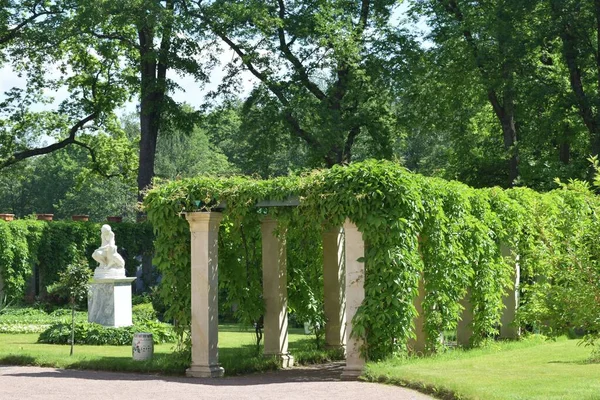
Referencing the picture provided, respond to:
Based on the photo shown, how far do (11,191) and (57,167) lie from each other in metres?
4.10

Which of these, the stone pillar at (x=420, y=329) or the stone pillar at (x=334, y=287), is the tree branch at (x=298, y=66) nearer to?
the stone pillar at (x=334, y=287)

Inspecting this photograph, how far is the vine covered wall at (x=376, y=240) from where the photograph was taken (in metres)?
14.5

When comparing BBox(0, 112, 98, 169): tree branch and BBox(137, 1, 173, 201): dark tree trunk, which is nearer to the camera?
BBox(137, 1, 173, 201): dark tree trunk

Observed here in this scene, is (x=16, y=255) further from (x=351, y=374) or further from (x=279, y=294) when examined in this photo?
(x=351, y=374)

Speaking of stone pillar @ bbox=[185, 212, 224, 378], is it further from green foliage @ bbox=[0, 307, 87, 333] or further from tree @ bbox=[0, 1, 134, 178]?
tree @ bbox=[0, 1, 134, 178]

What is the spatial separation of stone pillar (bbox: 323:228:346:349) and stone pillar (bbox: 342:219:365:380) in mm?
4129

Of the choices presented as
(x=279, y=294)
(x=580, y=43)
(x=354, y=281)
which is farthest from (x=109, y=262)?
(x=580, y=43)

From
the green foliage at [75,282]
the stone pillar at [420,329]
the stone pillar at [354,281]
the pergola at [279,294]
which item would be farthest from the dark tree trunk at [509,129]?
the stone pillar at [354,281]

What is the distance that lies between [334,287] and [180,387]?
634cm

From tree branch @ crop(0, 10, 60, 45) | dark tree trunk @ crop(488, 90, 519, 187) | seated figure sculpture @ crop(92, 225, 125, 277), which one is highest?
tree branch @ crop(0, 10, 60, 45)

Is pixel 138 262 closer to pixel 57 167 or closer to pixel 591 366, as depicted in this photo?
pixel 591 366

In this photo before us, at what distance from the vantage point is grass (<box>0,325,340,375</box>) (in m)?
15.9

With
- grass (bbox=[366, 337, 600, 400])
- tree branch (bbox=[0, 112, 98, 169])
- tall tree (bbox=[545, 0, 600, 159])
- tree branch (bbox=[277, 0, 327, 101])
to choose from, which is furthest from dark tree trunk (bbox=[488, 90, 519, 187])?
tree branch (bbox=[0, 112, 98, 169])

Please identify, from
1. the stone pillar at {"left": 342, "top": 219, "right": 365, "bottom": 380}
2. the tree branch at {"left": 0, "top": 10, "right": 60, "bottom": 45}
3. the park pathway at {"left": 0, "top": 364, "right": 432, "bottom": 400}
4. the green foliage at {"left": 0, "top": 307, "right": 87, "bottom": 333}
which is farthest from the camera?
the tree branch at {"left": 0, "top": 10, "right": 60, "bottom": 45}
